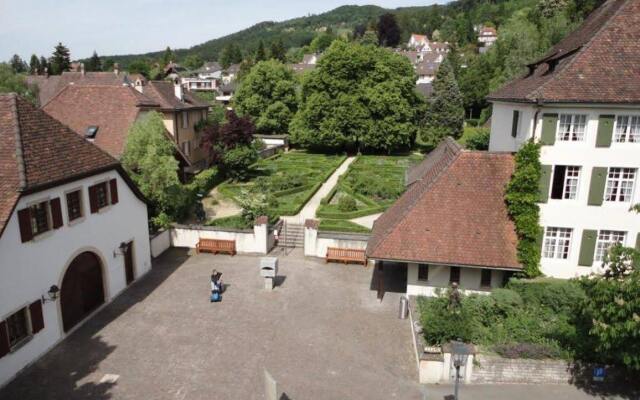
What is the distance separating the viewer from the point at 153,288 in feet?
73.3

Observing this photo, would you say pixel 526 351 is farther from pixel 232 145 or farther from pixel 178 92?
pixel 178 92

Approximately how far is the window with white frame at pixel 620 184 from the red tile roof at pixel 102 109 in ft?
98.3

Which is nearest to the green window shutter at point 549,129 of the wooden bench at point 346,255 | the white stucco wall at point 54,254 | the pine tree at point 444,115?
the wooden bench at point 346,255

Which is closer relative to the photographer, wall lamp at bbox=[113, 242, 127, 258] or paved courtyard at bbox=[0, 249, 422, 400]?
paved courtyard at bbox=[0, 249, 422, 400]

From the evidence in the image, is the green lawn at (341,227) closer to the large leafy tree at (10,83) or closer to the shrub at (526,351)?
the shrub at (526,351)

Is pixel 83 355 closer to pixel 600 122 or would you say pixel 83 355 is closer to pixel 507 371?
pixel 507 371

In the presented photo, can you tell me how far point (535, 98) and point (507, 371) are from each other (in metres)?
10.4

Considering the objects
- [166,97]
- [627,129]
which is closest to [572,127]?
[627,129]

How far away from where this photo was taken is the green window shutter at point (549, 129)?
1852 centimetres

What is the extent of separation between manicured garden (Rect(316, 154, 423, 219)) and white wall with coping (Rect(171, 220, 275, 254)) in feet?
21.0

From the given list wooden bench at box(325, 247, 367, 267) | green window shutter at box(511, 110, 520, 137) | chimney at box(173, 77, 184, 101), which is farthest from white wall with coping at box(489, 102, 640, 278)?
chimney at box(173, 77, 184, 101)

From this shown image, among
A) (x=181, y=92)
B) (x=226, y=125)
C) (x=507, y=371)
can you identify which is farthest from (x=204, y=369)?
(x=181, y=92)

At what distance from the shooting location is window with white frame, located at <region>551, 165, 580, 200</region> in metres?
18.9

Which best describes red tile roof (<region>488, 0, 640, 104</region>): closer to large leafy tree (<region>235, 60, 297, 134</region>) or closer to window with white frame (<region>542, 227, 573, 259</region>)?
window with white frame (<region>542, 227, 573, 259</region>)
